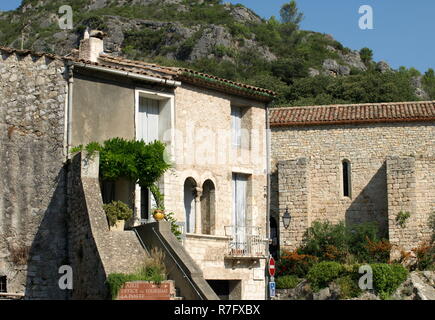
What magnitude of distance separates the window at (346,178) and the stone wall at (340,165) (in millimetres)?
243

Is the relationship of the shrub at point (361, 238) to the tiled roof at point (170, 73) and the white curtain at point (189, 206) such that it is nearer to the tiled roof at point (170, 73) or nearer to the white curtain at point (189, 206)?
the tiled roof at point (170, 73)

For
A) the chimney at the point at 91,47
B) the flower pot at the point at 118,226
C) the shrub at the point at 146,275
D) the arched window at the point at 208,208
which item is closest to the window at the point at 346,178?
the arched window at the point at 208,208

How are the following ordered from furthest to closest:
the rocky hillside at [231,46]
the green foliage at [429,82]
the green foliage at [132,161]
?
the green foliage at [429,82] → the rocky hillside at [231,46] → the green foliage at [132,161]

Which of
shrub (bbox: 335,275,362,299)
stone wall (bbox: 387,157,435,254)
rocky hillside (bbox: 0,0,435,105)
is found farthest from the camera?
rocky hillside (bbox: 0,0,435,105)

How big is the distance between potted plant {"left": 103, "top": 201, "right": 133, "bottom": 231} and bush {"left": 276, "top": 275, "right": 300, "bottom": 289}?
13280 mm

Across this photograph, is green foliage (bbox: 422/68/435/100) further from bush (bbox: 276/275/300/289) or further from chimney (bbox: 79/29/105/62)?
chimney (bbox: 79/29/105/62)

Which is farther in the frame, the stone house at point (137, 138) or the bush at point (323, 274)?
the bush at point (323, 274)

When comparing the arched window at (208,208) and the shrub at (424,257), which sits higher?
the arched window at (208,208)

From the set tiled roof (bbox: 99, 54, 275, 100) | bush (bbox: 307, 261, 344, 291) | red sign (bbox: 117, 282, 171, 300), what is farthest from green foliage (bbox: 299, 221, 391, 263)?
red sign (bbox: 117, 282, 171, 300)

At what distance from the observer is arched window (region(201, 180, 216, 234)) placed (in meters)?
25.9

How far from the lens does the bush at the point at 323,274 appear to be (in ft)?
101

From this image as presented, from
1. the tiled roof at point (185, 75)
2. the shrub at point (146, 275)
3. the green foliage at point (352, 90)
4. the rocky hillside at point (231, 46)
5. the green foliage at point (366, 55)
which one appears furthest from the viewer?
the green foliage at point (366, 55)
